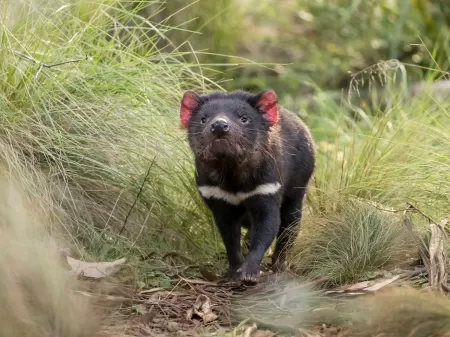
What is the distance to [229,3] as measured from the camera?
28.2 feet

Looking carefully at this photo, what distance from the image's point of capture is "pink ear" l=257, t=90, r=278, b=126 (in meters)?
4.16

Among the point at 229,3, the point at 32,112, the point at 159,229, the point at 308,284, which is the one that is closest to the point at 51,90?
the point at 32,112

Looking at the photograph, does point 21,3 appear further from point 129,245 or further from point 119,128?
point 129,245

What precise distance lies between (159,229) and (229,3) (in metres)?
4.62

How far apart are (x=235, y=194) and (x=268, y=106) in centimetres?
46

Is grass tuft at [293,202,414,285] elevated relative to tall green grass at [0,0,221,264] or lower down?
lower down

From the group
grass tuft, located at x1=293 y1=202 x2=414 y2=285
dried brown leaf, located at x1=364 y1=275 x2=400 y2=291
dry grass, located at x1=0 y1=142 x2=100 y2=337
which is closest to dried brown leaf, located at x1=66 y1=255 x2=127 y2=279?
dry grass, located at x1=0 y1=142 x2=100 y2=337

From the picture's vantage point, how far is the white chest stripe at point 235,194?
165 inches

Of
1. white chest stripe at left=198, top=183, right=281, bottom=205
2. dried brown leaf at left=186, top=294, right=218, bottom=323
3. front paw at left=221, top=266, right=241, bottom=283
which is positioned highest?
white chest stripe at left=198, top=183, right=281, bottom=205

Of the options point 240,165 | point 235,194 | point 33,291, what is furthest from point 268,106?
point 33,291

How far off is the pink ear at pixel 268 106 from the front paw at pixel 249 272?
0.69 metres

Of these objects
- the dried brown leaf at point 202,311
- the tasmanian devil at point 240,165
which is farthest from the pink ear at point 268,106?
the dried brown leaf at point 202,311

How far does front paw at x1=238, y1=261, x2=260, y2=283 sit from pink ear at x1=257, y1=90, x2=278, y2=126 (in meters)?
0.69

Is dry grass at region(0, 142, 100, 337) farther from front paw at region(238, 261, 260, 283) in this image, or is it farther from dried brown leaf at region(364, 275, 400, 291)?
dried brown leaf at region(364, 275, 400, 291)
